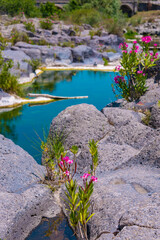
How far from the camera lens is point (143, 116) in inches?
258

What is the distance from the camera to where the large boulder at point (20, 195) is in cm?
386

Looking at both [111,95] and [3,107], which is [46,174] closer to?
[3,107]

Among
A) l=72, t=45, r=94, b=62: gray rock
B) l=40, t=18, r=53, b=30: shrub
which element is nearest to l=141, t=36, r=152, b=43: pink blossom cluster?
l=72, t=45, r=94, b=62: gray rock

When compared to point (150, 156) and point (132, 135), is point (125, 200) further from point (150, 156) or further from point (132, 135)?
point (132, 135)

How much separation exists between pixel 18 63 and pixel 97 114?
827 centimetres

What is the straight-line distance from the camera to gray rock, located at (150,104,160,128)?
6.17 metres

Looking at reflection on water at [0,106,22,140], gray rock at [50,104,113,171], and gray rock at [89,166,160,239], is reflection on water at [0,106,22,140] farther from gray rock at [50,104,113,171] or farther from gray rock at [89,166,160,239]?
gray rock at [89,166,160,239]

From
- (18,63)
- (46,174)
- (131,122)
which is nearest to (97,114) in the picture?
(131,122)

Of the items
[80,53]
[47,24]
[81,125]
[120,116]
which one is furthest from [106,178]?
[47,24]

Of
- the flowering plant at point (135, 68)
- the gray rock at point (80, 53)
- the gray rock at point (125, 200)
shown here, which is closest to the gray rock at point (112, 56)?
the gray rock at point (80, 53)

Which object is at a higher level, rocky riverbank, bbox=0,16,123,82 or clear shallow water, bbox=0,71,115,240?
rocky riverbank, bbox=0,16,123,82

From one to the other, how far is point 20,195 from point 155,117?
3311 millimetres

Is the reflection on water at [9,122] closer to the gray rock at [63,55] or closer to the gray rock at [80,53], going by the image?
the gray rock at [63,55]

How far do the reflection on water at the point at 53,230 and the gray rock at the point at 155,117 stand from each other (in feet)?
9.71
